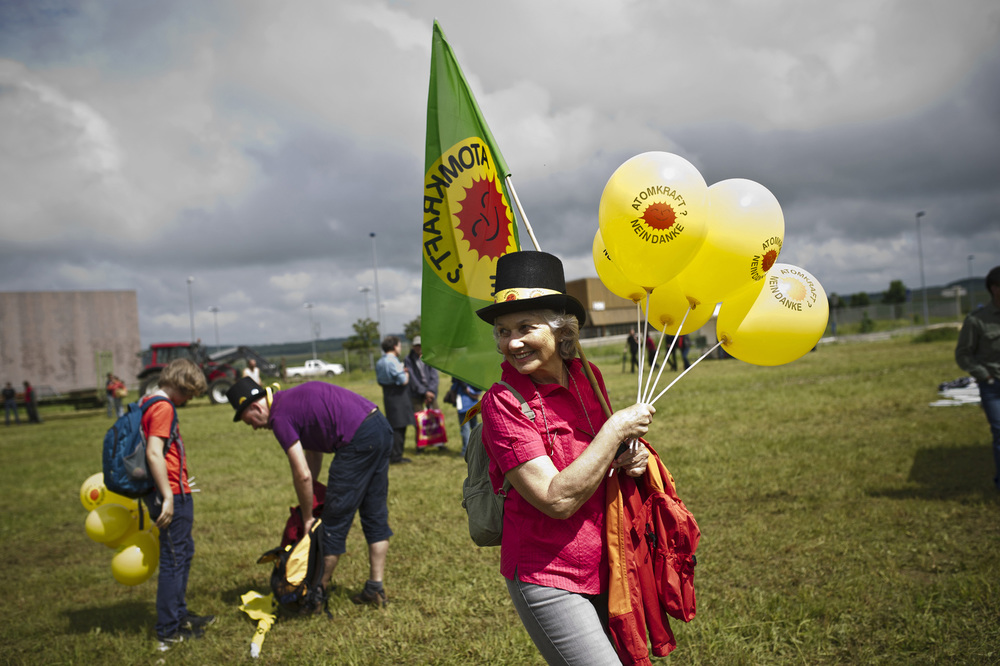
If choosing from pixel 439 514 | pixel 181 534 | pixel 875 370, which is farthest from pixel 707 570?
pixel 875 370

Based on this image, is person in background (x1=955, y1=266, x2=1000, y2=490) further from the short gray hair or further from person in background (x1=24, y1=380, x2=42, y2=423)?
person in background (x1=24, y1=380, x2=42, y2=423)

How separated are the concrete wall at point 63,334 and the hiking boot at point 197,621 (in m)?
33.5

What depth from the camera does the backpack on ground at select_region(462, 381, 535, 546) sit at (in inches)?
76.6

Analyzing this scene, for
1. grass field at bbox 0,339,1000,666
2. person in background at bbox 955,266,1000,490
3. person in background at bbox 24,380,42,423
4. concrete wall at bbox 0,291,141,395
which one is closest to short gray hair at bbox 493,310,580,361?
grass field at bbox 0,339,1000,666

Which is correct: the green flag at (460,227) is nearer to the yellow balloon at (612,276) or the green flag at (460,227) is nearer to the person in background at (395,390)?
the yellow balloon at (612,276)

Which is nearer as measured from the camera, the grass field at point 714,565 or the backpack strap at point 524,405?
the backpack strap at point 524,405

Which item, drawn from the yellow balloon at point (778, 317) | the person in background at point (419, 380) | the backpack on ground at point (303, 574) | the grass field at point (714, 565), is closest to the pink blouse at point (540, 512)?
the yellow balloon at point (778, 317)

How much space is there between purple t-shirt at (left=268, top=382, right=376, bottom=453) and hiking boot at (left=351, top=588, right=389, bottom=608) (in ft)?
3.65

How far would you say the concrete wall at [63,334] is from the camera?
1277 inches

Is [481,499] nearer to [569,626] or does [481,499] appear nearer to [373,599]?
[569,626]

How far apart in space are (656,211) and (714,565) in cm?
338

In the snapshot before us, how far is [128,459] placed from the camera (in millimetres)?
3676

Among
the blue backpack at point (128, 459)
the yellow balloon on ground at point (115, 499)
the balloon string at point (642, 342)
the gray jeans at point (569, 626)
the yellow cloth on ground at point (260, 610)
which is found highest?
the balloon string at point (642, 342)

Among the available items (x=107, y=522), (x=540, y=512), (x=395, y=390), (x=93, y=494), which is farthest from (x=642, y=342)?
(x=395, y=390)
